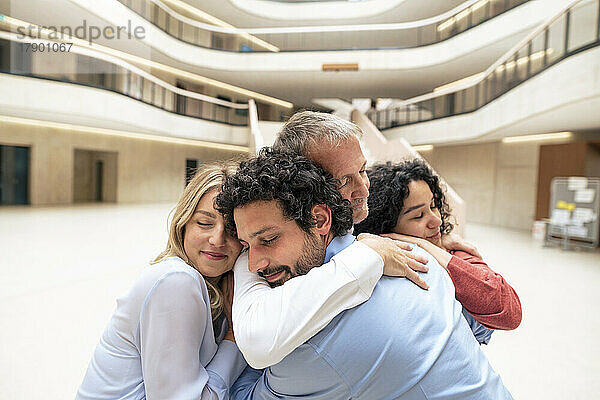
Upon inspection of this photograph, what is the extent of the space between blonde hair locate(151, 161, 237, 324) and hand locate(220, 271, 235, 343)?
0.02 metres

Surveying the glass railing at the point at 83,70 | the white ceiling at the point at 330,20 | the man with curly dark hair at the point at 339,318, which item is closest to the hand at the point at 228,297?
the man with curly dark hair at the point at 339,318

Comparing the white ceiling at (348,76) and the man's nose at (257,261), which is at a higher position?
the white ceiling at (348,76)

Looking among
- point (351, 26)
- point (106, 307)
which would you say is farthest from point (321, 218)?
point (351, 26)

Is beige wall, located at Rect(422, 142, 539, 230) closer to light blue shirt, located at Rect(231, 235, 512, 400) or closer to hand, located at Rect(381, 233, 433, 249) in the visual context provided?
hand, located at Rect(381, 233, 433, 249)

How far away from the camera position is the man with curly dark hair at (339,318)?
994 millimetres

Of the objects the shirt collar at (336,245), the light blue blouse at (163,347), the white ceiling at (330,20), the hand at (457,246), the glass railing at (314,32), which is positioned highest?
the white ceiling at (330,20)

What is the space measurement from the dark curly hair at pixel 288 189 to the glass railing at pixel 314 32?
1461 centimetres

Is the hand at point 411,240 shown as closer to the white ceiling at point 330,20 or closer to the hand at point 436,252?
the hand at point 436,252

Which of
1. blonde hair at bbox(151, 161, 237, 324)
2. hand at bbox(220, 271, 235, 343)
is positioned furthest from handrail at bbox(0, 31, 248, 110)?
hand at bbox(220, 271, 235, 343)

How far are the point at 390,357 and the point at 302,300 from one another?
25cm

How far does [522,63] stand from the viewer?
9.60m

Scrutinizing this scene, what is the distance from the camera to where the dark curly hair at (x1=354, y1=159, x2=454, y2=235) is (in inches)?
69.5

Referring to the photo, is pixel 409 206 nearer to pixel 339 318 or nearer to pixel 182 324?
pixel 339 318

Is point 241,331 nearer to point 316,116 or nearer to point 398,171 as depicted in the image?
point 316,116
